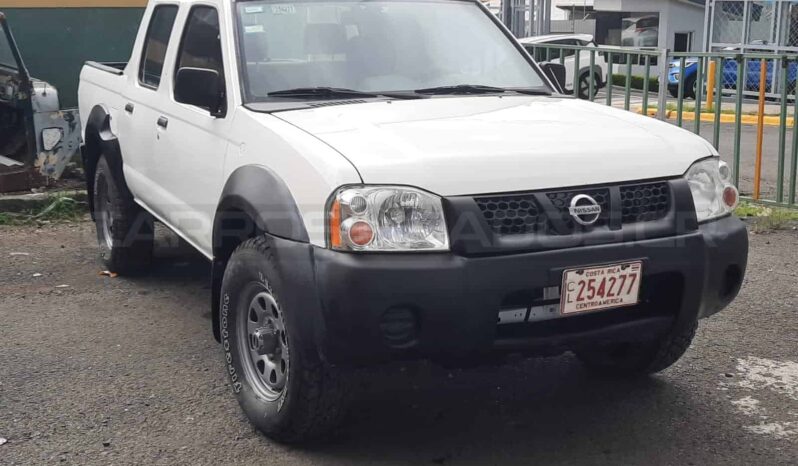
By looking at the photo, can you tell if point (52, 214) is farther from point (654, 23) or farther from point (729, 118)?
point (654, 23)

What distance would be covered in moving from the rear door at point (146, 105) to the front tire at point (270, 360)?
1.49 meters

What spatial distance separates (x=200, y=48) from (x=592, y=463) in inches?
108

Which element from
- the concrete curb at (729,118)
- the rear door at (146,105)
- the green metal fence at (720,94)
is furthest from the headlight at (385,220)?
the concrete curb at (729,118)

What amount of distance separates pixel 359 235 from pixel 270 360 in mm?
858

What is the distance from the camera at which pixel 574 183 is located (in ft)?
Answer: 12.1

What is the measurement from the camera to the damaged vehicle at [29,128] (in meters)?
8.36

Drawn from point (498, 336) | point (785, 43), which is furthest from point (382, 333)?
point (785, 43)

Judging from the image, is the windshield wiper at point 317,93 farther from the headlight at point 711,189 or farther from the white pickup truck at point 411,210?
the headlight at point 711,189

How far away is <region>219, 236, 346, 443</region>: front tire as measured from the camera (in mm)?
3701

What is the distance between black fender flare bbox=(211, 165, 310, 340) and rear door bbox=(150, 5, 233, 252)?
256 millimetres

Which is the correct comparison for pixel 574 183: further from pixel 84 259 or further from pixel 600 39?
pixel 600 39

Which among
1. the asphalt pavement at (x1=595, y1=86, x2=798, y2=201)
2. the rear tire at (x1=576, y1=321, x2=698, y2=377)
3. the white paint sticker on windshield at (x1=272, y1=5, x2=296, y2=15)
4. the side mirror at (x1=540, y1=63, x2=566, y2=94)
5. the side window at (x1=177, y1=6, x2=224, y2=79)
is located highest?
the white paint sticker on windshield at (x1=272, y1=5, x2=296, y2=15)

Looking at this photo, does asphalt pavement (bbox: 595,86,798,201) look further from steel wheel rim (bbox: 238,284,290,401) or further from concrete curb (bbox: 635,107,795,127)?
steel wheel rim (bbox: 238,284,290,401)

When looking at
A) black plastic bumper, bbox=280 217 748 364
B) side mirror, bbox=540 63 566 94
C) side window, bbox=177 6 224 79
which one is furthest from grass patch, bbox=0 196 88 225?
black plastic bumper, bbox=280 217 748 364
